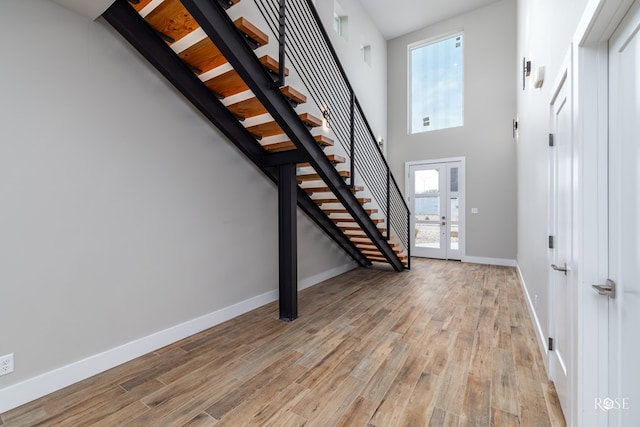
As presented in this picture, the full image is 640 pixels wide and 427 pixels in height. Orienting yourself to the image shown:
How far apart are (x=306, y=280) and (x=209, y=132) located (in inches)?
102

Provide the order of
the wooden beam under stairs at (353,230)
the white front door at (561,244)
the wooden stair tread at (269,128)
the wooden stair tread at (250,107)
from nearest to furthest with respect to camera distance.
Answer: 1. the white front door at (561,244)
2. the wooden stair tread at (250,107)
3. the wooden stair tread at (269,128)
4. the wooden beam under stairs at (353,230)

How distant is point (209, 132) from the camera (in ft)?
9.68

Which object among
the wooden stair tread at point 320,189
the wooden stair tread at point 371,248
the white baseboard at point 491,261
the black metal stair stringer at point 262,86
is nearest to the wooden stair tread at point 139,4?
the black metal stair stringer at point 262,86

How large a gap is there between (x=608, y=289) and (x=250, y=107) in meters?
2.76

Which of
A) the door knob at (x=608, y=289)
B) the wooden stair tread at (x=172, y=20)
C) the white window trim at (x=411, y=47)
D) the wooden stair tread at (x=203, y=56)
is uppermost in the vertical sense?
the white window trim at (x=411, y=47)

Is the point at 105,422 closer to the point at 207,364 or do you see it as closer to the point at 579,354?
the point at 207,364

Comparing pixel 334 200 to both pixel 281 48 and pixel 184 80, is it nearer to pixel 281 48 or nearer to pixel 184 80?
pixel 281 48

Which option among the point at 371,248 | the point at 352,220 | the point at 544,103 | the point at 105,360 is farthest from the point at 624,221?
the point at 371,248

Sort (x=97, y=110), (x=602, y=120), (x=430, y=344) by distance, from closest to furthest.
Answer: (x=602, y=120)
(x=97, y=110)
(x=430, y=344)

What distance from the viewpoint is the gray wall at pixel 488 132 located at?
5832mm

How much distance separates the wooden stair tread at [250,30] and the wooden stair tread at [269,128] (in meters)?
0.69

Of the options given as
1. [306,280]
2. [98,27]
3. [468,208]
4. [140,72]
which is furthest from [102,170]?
[468,208]

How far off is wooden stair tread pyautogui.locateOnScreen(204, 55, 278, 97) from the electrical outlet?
244 cm

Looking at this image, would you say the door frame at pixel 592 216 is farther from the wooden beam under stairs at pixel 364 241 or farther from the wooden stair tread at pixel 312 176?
the wooden beam under stairs at pixel 364 241
